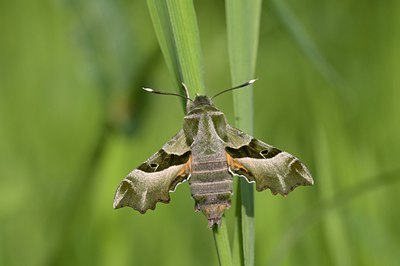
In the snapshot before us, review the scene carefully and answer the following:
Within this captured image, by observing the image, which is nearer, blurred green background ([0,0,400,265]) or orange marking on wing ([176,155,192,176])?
orange marking on wing ([176,155,192,176])

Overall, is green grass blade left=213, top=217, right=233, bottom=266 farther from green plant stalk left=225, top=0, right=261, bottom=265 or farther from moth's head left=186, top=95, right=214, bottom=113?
moth's head left=186, top=95, right=214, bottom=113

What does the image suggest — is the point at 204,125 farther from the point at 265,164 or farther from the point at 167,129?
the point at 167,129

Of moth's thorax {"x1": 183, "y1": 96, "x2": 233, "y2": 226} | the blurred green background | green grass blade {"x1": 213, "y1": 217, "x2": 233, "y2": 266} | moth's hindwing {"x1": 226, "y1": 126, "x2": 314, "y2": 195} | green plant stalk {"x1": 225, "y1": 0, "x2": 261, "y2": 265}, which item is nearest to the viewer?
green grass blade {"x1": 213, "y1": 217, "x2": 233, "y2": 266}

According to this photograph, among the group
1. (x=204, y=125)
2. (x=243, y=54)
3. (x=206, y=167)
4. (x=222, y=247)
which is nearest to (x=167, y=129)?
(x=204, y=125)

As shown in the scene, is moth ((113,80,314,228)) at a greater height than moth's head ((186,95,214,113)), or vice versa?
moth's head ((186,95,214,113))

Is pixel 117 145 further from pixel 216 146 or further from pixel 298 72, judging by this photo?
pixel 298 72

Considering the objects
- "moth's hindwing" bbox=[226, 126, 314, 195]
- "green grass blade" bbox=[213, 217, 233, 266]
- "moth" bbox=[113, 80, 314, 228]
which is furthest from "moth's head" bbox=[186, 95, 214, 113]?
"green grass blade" bbox=[213, 217, 233, 266]

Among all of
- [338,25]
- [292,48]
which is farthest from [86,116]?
[338,25]

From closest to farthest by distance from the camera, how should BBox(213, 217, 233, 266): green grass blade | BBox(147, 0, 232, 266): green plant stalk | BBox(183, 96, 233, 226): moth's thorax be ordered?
BBox(213, 217, 233, 266): green grass blade, BBox(147, 0, 232, 266): green plant stalk, BBox(183, 96, 233, 226): moth's thorax
